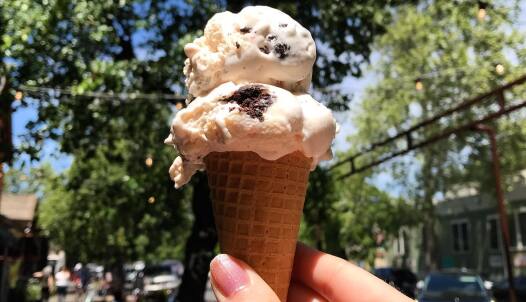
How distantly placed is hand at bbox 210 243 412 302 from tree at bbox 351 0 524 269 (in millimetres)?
24296

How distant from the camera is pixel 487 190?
34.2 meters

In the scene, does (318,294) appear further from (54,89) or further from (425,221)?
(425,221)

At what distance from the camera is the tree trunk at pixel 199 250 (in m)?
13.1

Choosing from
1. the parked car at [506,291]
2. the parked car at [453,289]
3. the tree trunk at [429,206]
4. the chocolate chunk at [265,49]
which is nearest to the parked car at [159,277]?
the parked car at [506,291]

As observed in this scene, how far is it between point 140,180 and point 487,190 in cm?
2530

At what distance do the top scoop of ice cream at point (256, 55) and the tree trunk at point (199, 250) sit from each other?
10.3m

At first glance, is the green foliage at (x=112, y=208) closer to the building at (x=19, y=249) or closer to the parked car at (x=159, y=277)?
the building at (x=19, y=249)

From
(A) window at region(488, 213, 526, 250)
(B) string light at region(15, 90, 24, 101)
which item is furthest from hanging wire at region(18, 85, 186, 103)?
(A) window at region(488, 213, 526, 250)

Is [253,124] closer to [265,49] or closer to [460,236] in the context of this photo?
[265,49]

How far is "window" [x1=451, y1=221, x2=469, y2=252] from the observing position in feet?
144

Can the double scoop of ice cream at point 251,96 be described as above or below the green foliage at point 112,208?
below

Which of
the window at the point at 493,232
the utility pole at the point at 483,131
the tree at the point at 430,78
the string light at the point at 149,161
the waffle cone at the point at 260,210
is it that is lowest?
the waffle cone at the point at 260,210

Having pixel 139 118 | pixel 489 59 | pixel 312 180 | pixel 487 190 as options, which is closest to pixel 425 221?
pixel 487 190

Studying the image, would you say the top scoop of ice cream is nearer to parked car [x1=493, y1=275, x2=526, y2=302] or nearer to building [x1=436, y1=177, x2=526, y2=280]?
parked car [x1=493, y1=275, x2=526, y2=302]
